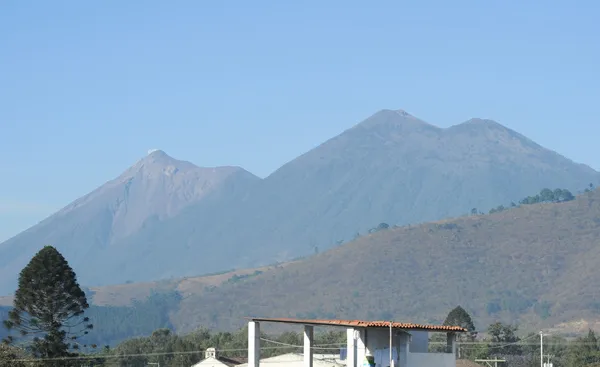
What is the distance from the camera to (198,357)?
580 ft

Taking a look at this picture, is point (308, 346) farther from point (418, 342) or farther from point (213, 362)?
point (213, 362)

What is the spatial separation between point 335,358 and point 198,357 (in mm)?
56745

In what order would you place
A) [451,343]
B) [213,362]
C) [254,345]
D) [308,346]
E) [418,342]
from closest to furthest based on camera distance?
[451,343] → [418,342] → [254,345] → [308,346] → [213,362]

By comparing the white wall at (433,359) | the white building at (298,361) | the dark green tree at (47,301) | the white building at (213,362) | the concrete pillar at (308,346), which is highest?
the dark green tree at (47,301)

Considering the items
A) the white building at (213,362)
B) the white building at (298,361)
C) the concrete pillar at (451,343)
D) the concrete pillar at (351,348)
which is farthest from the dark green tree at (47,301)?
the concrete pillar at (351,348)

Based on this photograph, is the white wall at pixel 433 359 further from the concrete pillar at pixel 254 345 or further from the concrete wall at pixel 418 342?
the concrete pillar at pixel 254 345

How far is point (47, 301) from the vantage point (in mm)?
111750

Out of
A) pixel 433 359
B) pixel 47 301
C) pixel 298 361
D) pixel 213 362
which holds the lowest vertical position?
pixel 433 359

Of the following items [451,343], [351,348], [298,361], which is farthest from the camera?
[298,361]

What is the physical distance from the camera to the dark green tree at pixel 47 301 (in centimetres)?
11094

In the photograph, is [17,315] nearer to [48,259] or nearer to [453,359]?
[48,259]

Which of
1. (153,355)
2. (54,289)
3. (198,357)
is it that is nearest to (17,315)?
(54,289)

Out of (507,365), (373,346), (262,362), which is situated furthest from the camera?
(507,365)

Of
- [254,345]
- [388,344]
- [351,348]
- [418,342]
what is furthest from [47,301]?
[351,348]
